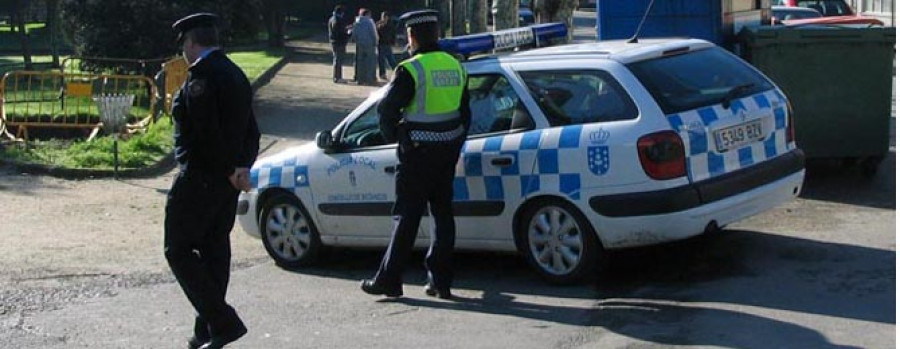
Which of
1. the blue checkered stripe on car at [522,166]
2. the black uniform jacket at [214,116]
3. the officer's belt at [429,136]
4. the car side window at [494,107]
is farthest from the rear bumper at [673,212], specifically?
the black uniform jacket at [214,116]

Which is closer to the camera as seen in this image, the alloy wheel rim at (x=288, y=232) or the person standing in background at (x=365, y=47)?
the alloy wheel rim at (x=288, y=232)

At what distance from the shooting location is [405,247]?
800 cm

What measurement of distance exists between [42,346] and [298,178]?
2387 millimetres

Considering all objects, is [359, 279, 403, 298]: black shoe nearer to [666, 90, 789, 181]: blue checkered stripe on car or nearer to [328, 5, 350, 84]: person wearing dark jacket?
[666, 90, 789, 181]: blue checkered stripe on car

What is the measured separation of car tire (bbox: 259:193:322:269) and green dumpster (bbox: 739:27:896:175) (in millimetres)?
4671

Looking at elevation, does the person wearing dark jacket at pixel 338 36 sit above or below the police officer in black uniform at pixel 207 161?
below

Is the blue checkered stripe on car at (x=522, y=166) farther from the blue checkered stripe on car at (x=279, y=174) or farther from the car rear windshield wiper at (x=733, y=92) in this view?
the blue checkered stripe on car at (x=279, y=174)

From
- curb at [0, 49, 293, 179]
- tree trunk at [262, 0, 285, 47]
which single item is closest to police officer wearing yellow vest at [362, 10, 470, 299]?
curb at [0, 49, 293, 179]

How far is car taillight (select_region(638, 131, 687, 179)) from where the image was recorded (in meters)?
7.76

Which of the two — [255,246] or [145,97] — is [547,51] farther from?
[145,97]

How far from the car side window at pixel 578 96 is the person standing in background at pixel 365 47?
56.0ft

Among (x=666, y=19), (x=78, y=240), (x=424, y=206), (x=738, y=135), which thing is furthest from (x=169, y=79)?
(x=738, y=135)

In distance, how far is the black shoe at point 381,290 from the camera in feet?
26.4

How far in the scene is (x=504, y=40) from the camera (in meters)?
9.39
